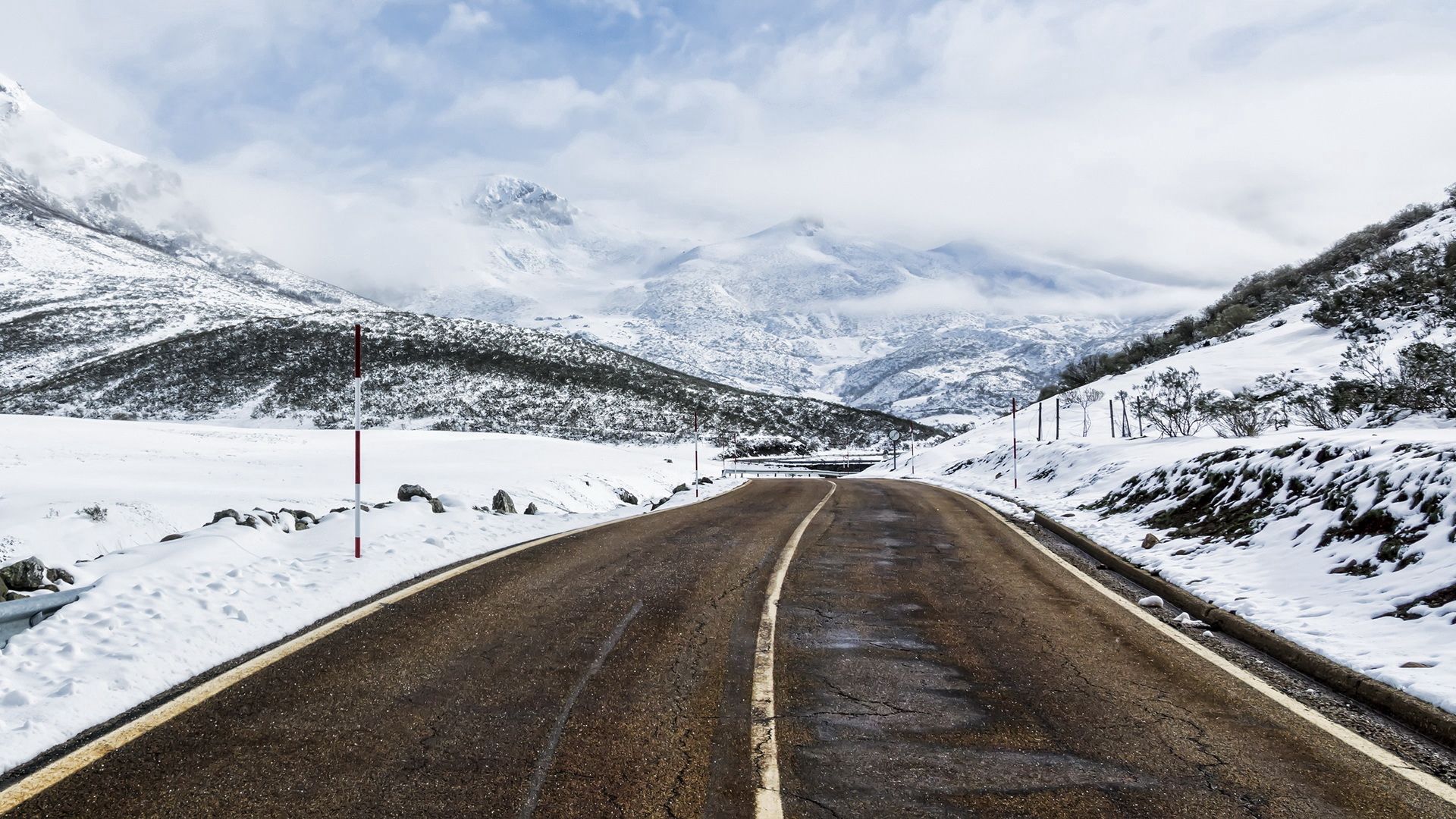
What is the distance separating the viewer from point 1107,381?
57.6 m

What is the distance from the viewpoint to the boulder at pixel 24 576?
7.32m

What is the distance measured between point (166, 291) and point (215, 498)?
555 ft

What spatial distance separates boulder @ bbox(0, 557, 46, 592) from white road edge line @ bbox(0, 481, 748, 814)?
3415mm

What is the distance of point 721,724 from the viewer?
4355 millimetres

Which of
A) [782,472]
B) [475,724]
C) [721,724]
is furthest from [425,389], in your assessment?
[721,724]

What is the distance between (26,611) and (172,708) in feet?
7.09

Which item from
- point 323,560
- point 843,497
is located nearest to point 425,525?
point 323,560

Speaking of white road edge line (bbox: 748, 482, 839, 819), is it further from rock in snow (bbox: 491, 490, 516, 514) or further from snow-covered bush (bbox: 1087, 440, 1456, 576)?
rock in snow (bbox: 491, 490, 516, 514)

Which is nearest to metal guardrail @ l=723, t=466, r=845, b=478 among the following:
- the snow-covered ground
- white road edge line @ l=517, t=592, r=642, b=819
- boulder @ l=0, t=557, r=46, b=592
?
the snow-covered ground

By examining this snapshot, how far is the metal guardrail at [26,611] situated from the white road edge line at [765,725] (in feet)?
16.6

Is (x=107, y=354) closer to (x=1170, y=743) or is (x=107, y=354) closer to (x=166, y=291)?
(x=166, y=291)

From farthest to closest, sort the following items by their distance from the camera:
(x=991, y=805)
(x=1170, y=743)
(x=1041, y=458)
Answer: (x=1041, y=458) → (x=1170, y=743) → (x=991, y=805)

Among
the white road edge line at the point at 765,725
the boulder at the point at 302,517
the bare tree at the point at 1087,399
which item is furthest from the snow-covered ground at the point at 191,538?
the bare tree at the point at 1087,399

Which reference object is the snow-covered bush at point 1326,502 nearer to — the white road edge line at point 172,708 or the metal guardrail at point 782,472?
the white road edge line at point 172,708
